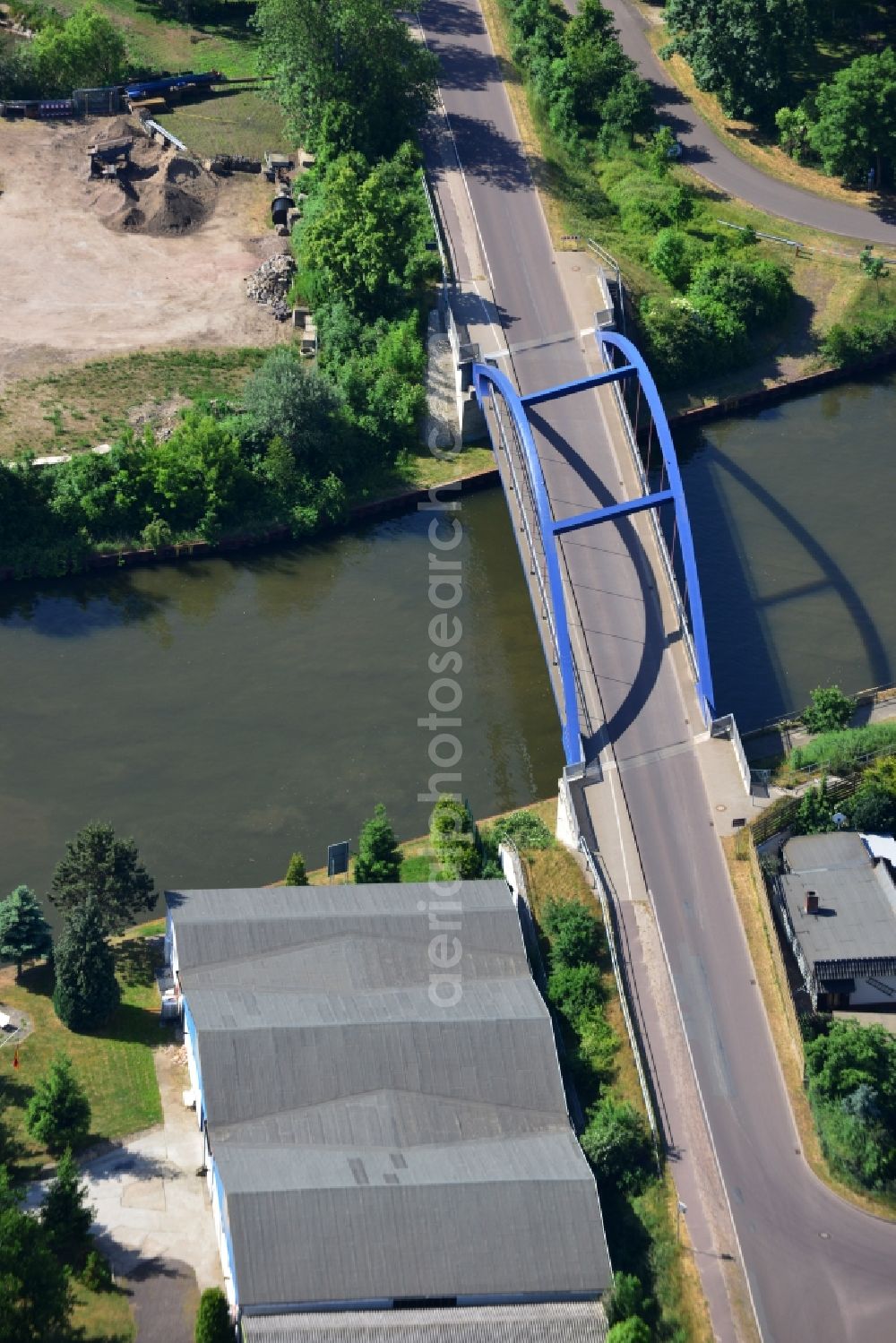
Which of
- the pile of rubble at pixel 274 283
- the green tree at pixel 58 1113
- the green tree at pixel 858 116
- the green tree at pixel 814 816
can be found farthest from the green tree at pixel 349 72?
the green tree at pixel 58 1113

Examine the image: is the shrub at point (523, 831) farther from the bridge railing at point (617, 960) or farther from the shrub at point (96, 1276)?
the shrub at point (96, 1276)

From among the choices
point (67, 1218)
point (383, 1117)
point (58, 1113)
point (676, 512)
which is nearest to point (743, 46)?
point (676, 512)

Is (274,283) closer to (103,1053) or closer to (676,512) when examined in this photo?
(676,512)

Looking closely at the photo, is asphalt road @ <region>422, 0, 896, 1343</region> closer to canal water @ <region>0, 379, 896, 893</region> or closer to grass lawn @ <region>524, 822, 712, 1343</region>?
grass lawn @ <region>524, 822, 712, 1343</region>

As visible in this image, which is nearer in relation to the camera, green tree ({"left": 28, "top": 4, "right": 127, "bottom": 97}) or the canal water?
the canal water

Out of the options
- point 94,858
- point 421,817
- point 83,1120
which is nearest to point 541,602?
point 421,817

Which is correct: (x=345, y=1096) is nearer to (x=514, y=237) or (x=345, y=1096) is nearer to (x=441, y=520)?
(x=441, y=520)

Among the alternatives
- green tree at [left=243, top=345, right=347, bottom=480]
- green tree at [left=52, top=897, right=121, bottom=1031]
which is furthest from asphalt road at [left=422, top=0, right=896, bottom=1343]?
green tree at [left=52, top=897, right=121, bottom=1031]
